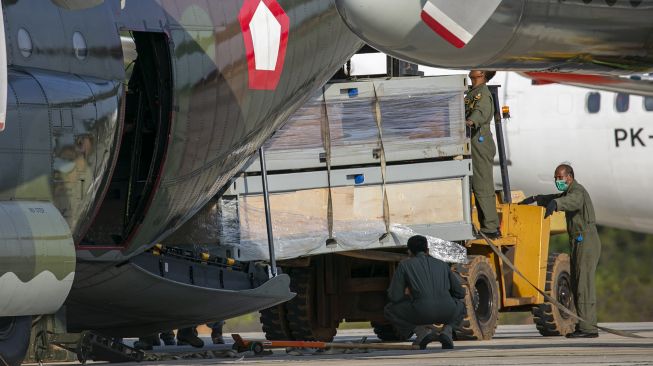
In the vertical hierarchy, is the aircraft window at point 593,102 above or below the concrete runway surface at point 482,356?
above

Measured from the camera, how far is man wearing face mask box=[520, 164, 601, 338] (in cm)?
1680

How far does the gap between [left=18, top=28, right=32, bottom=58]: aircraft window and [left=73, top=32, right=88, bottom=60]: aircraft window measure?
57 centimetres

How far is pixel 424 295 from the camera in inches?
561

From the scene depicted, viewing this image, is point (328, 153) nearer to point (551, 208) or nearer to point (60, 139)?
point (551, 208)

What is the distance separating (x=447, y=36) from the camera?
914 centimetres

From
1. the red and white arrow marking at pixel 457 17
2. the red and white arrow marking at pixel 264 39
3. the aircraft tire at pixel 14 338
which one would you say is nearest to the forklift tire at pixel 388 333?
the red and white arrow marking at pixel 264 39

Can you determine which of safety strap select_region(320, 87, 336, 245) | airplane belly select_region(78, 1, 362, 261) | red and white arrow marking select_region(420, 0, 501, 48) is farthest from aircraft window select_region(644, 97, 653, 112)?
red and white arrow marking select_region(420, 0, 501, 48)

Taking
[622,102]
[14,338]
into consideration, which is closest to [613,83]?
[622,102]

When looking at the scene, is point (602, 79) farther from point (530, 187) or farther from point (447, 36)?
point (447, 36)

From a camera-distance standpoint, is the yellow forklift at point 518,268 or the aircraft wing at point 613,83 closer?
the yellow forklift at point 518,268

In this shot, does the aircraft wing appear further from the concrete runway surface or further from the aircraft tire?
the aircraft tire

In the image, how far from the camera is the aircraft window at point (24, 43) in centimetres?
1153

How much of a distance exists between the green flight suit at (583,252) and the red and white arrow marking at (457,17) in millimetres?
7811

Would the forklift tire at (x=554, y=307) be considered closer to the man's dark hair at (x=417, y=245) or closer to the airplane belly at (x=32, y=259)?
the man's dark hair at (x=417, y=245)
